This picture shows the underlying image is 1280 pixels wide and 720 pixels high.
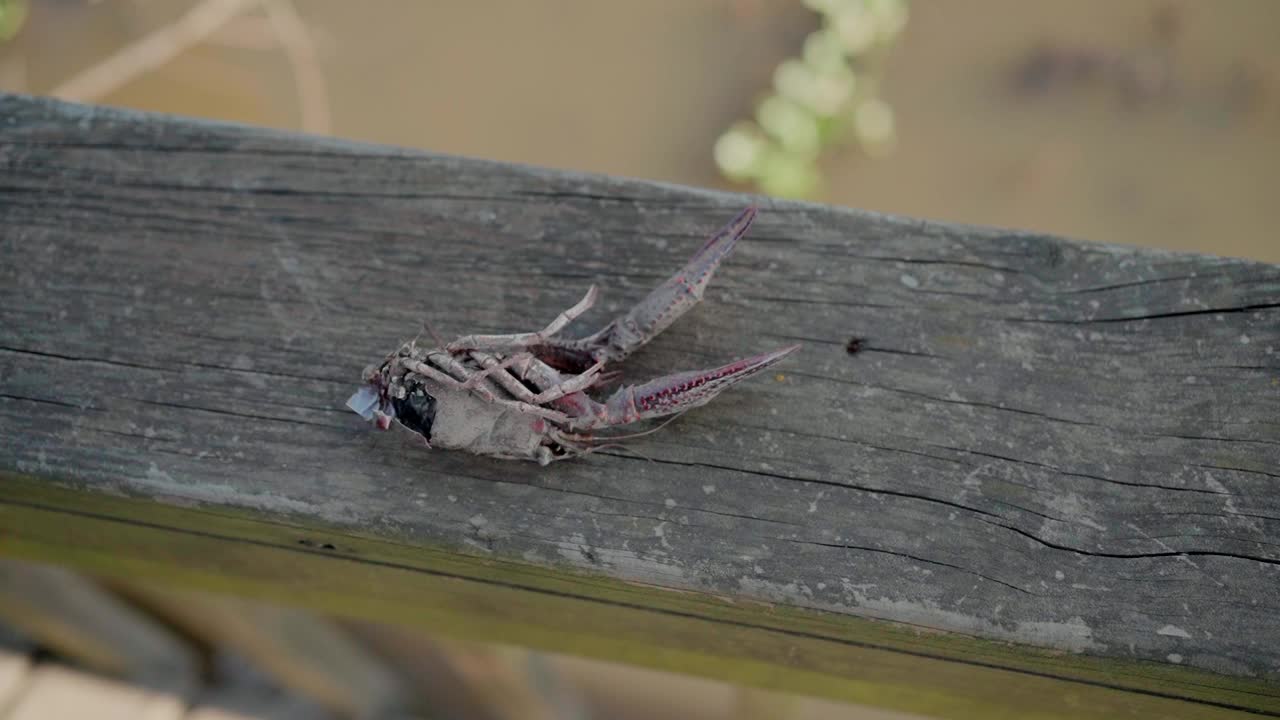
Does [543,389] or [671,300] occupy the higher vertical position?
[671,300]

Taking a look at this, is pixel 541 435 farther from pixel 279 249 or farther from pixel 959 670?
pixel 959 670

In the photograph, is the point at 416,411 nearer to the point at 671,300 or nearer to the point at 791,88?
the point at 671,300

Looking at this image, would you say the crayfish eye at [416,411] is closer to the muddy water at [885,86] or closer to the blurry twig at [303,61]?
the muddy water at [885,86]

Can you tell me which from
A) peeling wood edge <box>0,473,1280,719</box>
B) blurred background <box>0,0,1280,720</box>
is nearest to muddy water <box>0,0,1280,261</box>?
blurred background <box>0,0,1280,720</box>

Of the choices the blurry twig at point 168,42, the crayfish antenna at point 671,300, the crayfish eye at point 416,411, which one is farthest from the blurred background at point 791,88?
the crayfish eye at point 416,411

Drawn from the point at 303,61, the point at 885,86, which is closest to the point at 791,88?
the point at 885,86

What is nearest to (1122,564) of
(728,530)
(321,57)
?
(728,530)

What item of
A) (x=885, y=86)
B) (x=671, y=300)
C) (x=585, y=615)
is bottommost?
(x=585, y=615)
